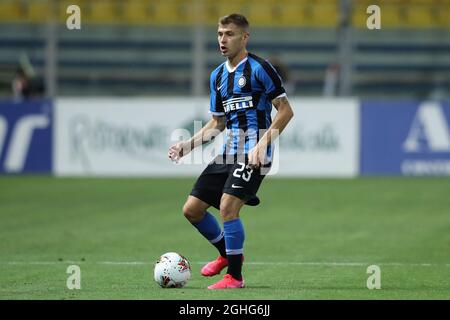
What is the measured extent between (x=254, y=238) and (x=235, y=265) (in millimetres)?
4441

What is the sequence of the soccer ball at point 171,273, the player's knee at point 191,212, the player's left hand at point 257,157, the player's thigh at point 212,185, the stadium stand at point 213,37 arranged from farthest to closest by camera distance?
the stadium stand at point 213,37
the player's knee at point 191,212
the player's thigh at point 212,185
the soccer ball at point 171,273
the player's left hand at point 257,157

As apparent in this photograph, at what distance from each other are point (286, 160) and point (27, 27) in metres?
8.80

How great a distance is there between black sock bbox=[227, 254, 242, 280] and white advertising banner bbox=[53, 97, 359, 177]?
13.4 metres

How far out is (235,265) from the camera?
825 cm

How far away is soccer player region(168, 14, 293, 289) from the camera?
8.26 m

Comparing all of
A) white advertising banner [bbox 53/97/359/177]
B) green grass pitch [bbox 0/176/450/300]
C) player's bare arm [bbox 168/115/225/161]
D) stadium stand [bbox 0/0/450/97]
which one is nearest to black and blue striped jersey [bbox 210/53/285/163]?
player's bare arm [bbox 168/115/225/161]

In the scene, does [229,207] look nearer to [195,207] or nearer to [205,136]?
[195,207]

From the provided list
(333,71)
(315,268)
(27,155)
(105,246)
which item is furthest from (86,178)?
(315,268)

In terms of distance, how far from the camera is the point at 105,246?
11.7 meters

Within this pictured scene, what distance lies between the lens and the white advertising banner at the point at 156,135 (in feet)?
71.5

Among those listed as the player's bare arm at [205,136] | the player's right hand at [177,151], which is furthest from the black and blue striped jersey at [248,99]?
the player's right hand at [177,151]

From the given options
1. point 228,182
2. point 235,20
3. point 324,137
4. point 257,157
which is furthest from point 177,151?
point 324,137

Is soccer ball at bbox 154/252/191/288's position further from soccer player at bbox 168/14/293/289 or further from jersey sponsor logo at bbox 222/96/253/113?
jersey sponsor logo at bbox 222/96/253/113

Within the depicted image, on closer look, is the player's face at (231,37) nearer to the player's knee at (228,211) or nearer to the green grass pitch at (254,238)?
the player's knee at (228,211)
